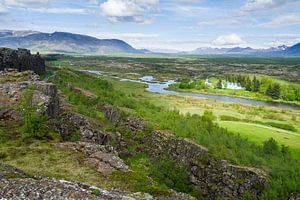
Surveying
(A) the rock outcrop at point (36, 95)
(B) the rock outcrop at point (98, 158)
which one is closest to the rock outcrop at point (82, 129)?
(A) the rock outcrop at point (36, 95)

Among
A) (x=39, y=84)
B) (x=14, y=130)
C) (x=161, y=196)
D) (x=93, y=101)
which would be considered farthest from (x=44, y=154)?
(x=93, y=101)

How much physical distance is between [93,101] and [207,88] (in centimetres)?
12352

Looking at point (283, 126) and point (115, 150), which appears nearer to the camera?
point (115, 150)

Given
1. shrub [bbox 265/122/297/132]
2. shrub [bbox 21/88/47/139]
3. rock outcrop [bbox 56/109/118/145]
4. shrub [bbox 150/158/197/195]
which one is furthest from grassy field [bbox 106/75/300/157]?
shrub [bbox 21/88/47/139]

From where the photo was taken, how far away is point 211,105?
388 feet

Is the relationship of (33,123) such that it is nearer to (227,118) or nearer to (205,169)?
(205,169)

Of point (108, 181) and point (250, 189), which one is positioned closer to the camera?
→ point (108, 181)

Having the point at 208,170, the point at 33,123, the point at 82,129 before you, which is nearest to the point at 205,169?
the point at 208,170

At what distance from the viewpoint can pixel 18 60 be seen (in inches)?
2987

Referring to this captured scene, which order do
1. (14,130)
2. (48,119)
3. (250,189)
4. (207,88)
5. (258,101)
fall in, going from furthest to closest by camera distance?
(207,88), (258,101), (250,189), (48,119), (14,130)

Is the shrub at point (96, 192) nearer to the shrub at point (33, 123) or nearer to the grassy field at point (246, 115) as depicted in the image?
the shrub at point (33, 123)

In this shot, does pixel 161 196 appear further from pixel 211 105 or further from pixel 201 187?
pixel 211 105

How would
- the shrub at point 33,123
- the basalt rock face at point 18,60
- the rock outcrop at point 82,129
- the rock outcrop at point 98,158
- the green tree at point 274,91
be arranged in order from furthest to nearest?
the green tree at point 274,91
the basalt rock face at point 18,60
the rock outcrop at point 82,129
the shrub at point 33,123
the rock outcrop at point 98,158

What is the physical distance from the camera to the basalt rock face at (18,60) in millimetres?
71275
